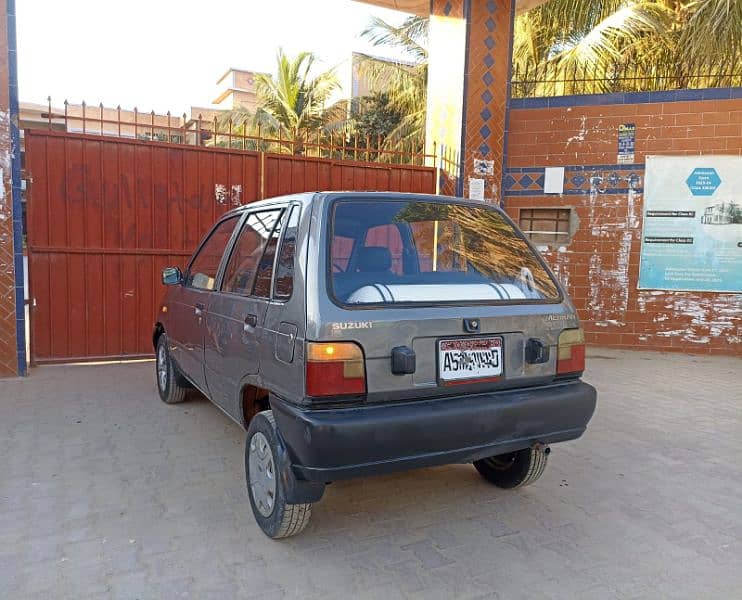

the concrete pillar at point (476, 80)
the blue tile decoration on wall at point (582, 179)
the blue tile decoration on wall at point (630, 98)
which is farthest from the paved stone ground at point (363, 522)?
the blue tile decoration on wall at point (630, 98)

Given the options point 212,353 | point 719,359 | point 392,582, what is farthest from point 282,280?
point 719,359

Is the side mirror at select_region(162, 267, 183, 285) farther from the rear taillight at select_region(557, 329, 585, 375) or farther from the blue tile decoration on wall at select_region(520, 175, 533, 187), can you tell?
the blue tile decoration on wall at select_region(520, 175, 533, 187)

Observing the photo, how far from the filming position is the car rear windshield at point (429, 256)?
2775mm

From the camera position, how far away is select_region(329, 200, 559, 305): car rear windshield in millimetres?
2775

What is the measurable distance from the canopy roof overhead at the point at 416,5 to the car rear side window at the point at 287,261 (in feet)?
23.2

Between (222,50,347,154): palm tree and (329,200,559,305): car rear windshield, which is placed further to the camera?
(222,50,347,154): palm tree

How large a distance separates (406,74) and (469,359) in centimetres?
1831

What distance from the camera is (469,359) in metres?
2.77

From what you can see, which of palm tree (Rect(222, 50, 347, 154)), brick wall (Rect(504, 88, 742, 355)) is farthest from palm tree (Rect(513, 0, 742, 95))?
palm tree (Rect(222, 50, 347, 154))

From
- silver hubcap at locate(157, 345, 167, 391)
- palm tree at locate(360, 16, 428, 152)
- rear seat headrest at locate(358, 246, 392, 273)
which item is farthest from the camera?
palm tree at locate(360, 16, 428, 152)

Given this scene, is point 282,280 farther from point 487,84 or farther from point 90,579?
point 487,84

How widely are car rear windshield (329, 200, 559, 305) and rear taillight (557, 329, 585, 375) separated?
0.23 meters

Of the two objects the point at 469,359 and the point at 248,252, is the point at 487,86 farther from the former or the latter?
the point at 469,359

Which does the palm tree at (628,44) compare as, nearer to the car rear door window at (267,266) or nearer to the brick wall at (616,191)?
the brick wall at (616,191)
